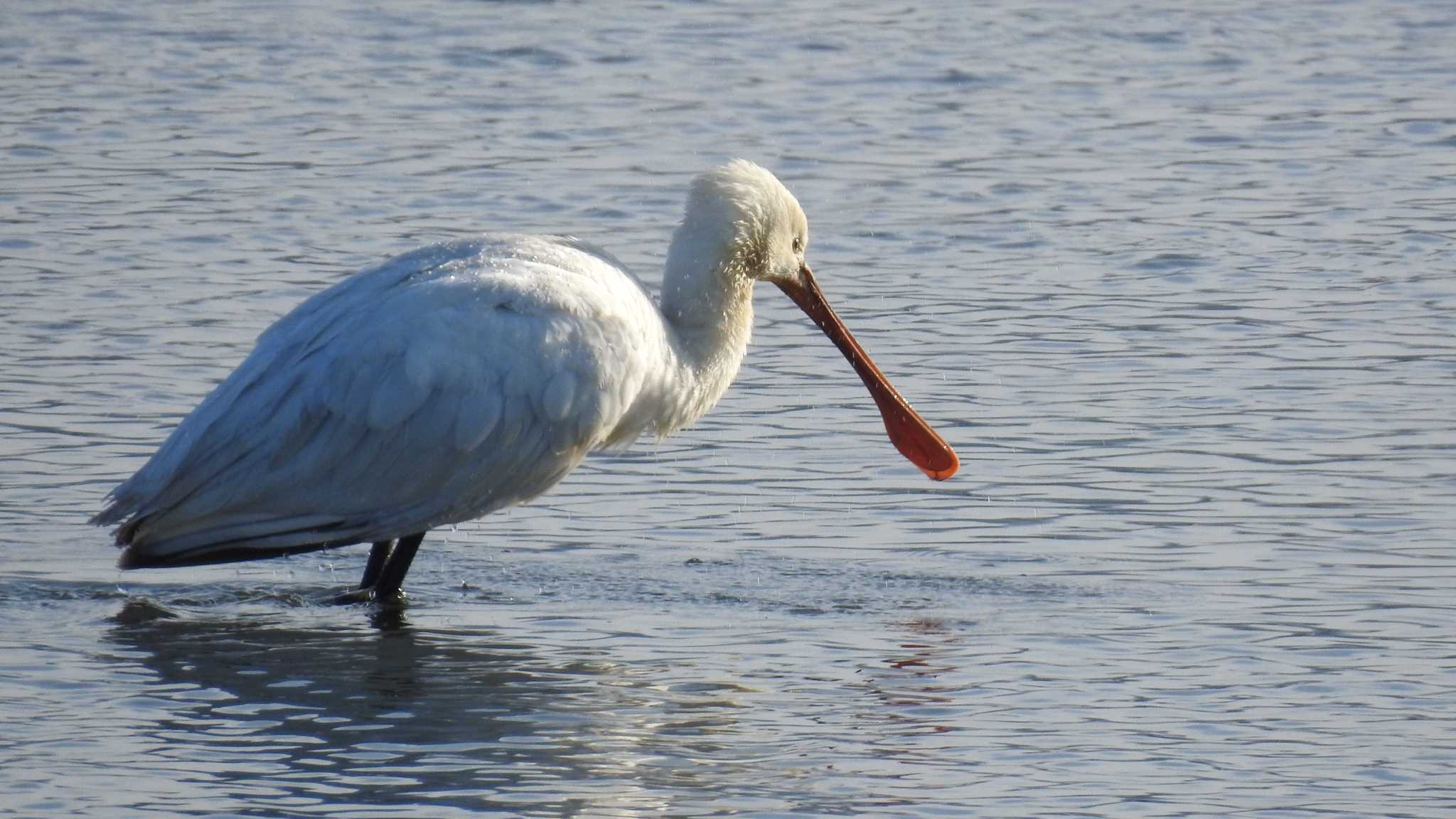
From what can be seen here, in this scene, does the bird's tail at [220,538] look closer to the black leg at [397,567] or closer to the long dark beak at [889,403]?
the black leg at [397,567]

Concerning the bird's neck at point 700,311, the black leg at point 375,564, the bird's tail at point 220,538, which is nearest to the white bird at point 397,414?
the bird's tail at point 220,538

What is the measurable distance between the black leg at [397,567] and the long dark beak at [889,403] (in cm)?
200

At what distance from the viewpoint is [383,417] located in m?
8.87

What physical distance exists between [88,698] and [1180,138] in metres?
10.9

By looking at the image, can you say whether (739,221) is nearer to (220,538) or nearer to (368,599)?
(368,599)

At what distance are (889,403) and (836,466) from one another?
1.27 ft

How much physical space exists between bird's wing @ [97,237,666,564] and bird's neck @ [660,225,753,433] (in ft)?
2.48

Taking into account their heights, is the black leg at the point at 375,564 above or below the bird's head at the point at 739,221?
below

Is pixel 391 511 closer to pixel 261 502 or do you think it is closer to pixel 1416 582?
pixel 261 502

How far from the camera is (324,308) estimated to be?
902 centimetres

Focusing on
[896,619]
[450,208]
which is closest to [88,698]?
[896,619]

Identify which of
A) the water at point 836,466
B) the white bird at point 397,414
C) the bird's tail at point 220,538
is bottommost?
the water at point 836,466

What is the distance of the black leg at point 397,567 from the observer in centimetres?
922

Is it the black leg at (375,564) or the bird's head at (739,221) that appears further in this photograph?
the bird's head at (739,221)
